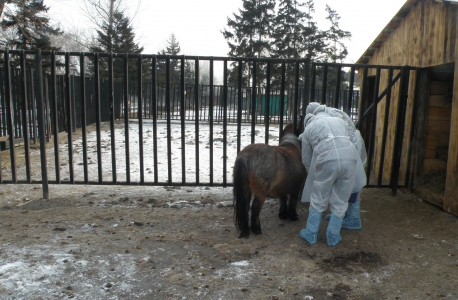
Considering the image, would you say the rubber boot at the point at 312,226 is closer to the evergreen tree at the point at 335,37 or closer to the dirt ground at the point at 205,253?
the dirt ground at the point at 205,253

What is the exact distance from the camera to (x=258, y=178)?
14.4ft

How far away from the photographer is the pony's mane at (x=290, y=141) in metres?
5.17

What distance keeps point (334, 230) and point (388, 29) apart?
16.7 ft

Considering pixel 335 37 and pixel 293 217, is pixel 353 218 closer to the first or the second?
pixel 293 217

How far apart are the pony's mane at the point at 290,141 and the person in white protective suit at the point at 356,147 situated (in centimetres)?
60

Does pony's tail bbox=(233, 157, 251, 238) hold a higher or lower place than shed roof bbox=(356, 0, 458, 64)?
lower

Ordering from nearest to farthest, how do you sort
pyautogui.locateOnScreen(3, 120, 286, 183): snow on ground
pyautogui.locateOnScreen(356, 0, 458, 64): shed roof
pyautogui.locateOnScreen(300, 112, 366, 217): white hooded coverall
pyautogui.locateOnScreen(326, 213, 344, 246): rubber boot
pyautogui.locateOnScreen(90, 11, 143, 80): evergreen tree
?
pyautogui.locateOnScreen(300, 112, 366, 217): white hooded coverall < pyautogui.locateOnScreen(326, 213, 344, 246): rubber boot < pyautogui.locateOnScreen(356, 0, 458, 64): shed roof < pyautogui.locateOnScreen(3, 120, 286, 183): snow on ground < pyautogui.locateOnScreen(90, 11, 143, 80): evergreen tree

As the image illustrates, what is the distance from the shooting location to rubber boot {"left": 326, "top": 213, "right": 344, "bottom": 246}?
4.27 meters

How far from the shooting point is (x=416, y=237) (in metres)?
4.64

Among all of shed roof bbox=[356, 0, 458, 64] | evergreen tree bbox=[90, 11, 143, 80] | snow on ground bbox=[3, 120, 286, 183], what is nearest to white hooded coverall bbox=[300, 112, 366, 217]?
snow on ground bbox=[3, 120, 286, 183]

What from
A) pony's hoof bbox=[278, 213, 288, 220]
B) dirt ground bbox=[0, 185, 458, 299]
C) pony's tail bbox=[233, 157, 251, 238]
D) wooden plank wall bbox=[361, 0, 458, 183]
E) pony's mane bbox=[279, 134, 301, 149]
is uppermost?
wooden plank wall bbox=[361, 0, 458, 183]

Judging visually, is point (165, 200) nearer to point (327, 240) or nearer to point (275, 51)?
point (327, 240)

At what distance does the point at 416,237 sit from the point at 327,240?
1.27 m

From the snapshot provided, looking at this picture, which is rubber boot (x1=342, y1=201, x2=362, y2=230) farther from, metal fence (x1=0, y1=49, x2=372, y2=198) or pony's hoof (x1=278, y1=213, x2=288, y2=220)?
metal fence (x1=0, y1=49, x2=372, y2=198)
